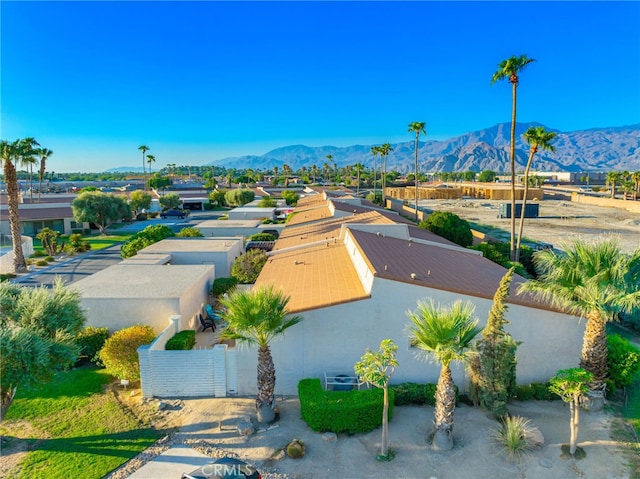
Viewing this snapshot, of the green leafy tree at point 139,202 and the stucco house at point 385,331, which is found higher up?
the green leafy tree at point 139,202

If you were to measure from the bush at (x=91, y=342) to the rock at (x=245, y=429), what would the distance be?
7837 millimetres

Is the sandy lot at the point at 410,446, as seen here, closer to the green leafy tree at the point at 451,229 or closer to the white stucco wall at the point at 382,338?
the white stucco wall at the point at 382,338

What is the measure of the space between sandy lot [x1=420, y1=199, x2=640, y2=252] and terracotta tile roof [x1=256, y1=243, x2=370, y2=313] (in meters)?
28.9

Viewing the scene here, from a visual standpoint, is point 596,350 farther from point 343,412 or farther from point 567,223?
point 567,223

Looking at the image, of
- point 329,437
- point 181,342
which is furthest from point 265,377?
point 181,342

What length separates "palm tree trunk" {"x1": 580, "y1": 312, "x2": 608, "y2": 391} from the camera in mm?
13288

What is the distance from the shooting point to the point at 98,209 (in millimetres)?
51094

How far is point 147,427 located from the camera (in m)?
12.8

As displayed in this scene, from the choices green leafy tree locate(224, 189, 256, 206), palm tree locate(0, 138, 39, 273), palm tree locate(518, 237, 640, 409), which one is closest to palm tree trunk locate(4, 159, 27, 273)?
palm tree locate(0, 138, 39, 273)

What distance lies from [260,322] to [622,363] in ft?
39.4

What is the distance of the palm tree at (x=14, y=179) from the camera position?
107ft

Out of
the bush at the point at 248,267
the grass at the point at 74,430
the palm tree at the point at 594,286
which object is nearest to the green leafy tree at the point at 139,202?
the bush at the point at 248,267

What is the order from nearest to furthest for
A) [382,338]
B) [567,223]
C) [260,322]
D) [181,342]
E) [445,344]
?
1. [445,344]
2. [260,322]
3. [382,338]
4. [181,342]
5. [567,223]

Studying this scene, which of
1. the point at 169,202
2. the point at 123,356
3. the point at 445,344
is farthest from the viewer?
the point at 169,202
